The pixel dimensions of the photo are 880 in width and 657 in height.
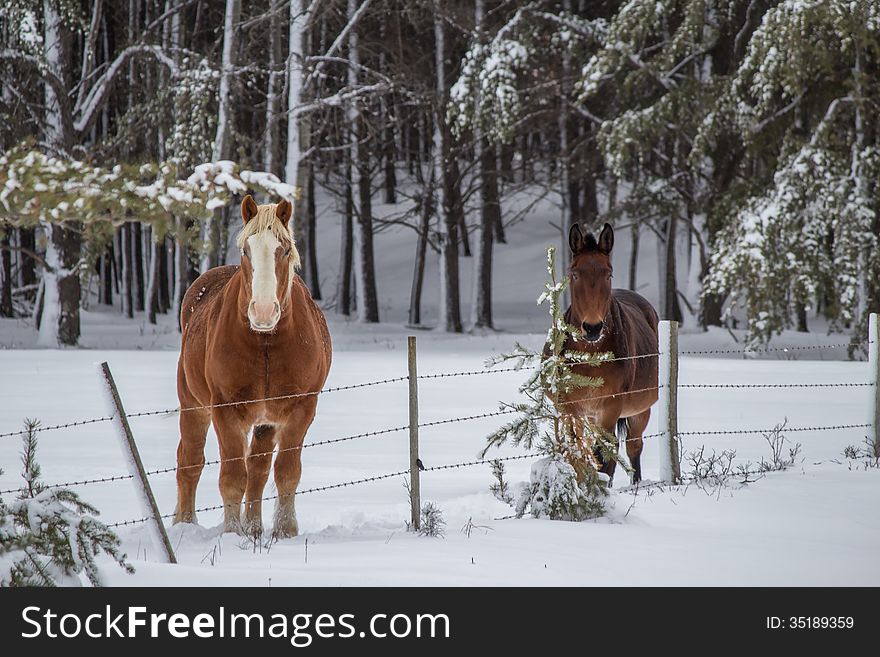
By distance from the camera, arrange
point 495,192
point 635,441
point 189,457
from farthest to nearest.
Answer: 1. point 495,192
2. point 635,441
3. point 189,457

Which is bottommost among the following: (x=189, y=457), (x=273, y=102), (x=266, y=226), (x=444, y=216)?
(x=189, y=457)

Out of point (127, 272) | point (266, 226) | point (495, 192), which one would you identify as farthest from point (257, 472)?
point (127, 272)

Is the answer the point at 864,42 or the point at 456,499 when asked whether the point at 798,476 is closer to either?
the point at 456,499

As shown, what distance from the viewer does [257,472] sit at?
5.86 m

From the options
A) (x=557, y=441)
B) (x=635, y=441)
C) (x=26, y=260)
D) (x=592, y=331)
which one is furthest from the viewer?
(x=26, y=260)

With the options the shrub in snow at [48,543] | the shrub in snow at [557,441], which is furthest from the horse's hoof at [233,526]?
the shrub in snow at [48,543]

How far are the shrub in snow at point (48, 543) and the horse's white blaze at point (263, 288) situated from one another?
1.45 m

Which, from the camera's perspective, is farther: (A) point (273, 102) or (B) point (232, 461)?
(A) point (273, 102)

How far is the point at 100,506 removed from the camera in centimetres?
712

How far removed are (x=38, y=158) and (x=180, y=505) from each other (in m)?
3.36

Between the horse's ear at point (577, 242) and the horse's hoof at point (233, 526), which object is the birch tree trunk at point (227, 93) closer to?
the horse's ear at point (577, 242)

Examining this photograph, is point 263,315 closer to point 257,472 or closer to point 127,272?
point 257,472

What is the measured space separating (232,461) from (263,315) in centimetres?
102

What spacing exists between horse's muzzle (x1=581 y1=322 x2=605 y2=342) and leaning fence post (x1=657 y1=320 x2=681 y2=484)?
111 cm
